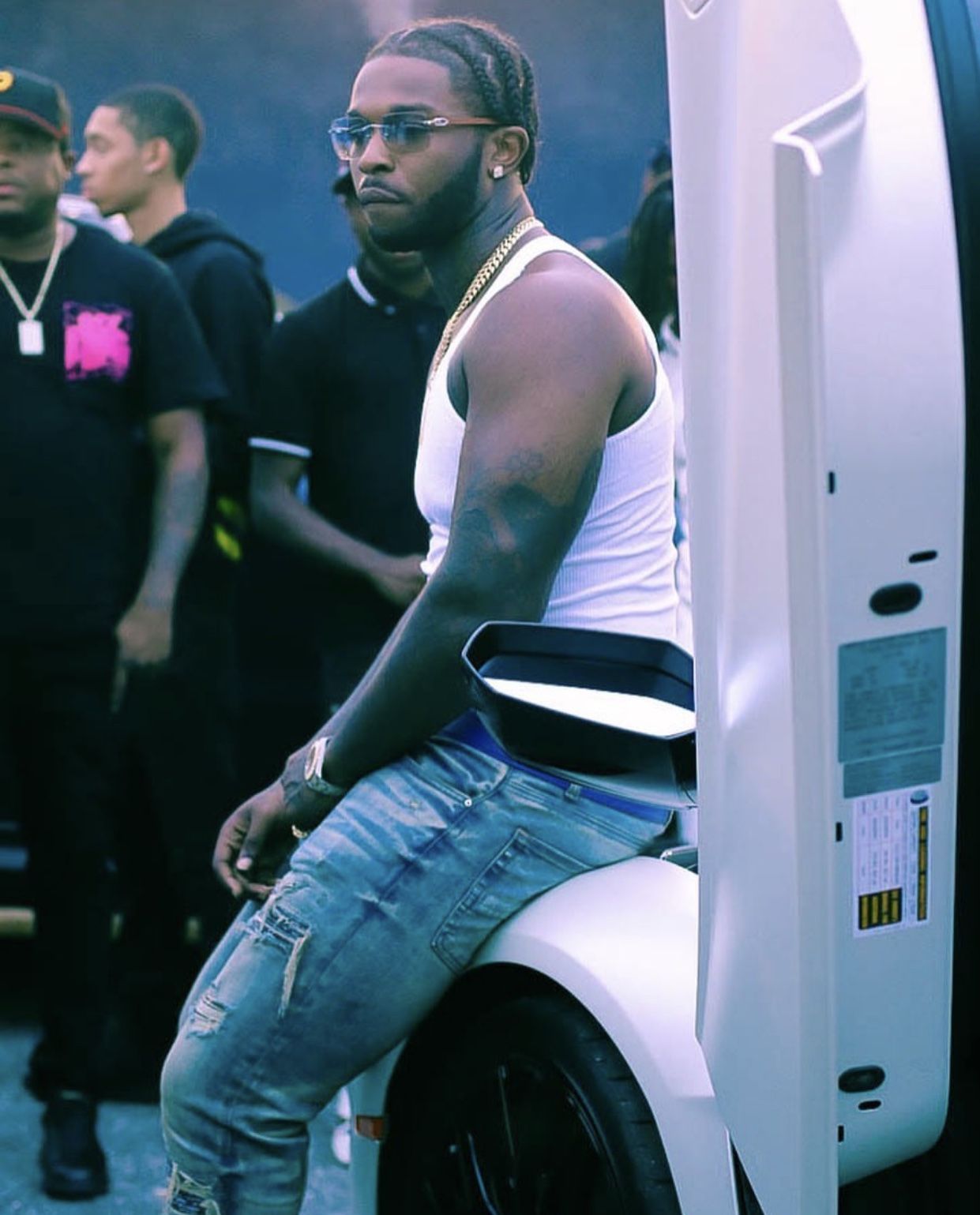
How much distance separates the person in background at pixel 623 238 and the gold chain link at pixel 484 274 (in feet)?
6.56

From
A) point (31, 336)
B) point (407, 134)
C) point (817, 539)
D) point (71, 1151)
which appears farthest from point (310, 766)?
point (31, 336)

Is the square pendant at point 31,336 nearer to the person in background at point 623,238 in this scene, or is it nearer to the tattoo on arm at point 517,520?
the person in background at point 623,238

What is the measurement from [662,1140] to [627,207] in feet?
9.42

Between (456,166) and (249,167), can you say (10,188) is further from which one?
(456,166)

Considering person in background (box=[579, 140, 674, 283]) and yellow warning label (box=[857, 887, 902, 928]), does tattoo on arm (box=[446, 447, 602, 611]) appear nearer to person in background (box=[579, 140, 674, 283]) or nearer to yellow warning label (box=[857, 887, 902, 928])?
yellow warning label (box=[857, 887, 902, 928])

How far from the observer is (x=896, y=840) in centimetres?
158

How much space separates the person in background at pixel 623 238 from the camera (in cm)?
438

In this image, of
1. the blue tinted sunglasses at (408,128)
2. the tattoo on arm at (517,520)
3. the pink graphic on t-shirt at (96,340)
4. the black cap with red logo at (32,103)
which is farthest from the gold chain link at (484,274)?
the black cap with red logo at (32,103)

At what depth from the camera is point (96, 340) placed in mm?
3846

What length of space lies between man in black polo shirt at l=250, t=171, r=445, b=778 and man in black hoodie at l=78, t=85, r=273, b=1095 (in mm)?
183

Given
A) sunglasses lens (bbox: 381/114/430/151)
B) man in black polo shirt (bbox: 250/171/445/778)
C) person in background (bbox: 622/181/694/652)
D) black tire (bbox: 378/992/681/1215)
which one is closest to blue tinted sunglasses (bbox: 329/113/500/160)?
sunglasses lens (bbox: 381/114/430/151)

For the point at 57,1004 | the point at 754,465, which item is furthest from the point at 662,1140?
the point at 57,1004

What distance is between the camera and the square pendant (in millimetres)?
3781

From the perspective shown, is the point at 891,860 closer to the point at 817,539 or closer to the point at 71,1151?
the point at 817,539
